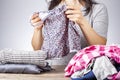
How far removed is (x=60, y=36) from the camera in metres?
1.11

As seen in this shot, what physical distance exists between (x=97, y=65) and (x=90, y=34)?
17.2 inches

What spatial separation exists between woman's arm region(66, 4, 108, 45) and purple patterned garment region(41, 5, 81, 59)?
32 mm

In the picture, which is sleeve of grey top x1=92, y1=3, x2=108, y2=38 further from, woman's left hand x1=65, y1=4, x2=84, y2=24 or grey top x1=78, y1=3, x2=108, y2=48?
woman's left hand x1=65, y1=4, x2=84, y2=24

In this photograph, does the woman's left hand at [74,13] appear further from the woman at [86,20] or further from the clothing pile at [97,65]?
the clothing pile at [97,65]

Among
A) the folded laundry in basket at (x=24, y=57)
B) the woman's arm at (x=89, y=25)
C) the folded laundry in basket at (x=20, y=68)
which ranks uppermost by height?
the woman's arm at (x=89, y=25)

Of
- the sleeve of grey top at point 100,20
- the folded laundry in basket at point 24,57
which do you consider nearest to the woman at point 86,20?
the sleeve of grey top at point 100,20

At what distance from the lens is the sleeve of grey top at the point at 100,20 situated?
121 centimetres

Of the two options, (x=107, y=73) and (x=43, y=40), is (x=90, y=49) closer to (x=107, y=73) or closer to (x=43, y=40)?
(x=107, y=73)

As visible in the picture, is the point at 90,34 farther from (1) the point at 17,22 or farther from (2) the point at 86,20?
(1) the point at 17,22

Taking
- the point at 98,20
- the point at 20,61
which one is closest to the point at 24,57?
the point at 20,61

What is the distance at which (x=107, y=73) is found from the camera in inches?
27.2

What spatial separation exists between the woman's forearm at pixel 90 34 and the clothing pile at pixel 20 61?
30 centimetres

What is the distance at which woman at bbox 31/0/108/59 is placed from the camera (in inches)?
42.6

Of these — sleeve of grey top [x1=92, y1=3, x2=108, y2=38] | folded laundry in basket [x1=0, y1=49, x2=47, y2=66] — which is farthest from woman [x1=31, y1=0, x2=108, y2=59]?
folded laundry in basket [x1=0, y1=49, x2=47, y2=66]
